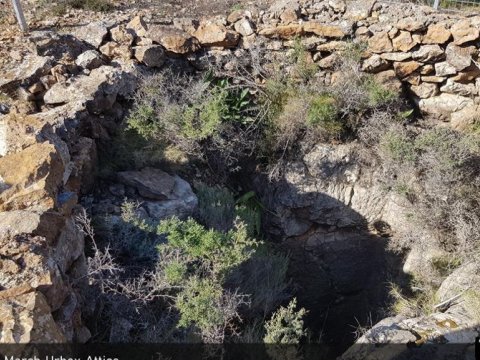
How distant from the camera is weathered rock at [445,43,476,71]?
562 centimetres

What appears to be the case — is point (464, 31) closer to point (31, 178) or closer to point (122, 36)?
point (122, 36)

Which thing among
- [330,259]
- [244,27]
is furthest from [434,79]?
[330,259]

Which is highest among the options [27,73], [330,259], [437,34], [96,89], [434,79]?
[27,73]

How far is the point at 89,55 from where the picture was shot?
5234 mm

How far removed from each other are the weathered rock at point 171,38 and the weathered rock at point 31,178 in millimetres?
2885

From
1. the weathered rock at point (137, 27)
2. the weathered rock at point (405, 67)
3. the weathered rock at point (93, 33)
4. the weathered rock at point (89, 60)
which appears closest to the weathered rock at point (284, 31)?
the weathered rock at point (405, 67)

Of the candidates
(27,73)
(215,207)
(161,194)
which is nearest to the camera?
(161,194)

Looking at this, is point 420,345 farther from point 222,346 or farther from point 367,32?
point 367,32

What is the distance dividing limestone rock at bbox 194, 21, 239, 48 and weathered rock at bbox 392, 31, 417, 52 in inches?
84.1

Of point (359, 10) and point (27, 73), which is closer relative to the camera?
point (27, 73)

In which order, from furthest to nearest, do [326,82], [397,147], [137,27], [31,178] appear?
[326,82] < [137,27] < [397,147] < [31,178]

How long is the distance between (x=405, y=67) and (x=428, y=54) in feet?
1.06

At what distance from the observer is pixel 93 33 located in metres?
5.52

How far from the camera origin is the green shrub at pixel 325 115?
18.0 ft
